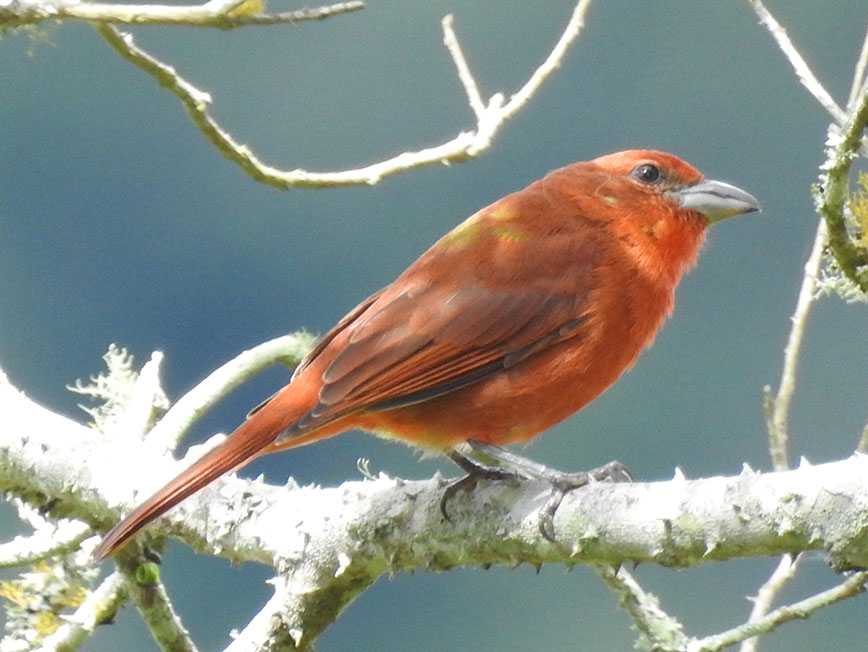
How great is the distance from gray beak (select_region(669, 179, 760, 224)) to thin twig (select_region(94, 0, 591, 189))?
610 millimetres

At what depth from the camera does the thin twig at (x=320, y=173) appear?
2848mm

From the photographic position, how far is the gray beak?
366 centimetres

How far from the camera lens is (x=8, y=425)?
3123 millimetres

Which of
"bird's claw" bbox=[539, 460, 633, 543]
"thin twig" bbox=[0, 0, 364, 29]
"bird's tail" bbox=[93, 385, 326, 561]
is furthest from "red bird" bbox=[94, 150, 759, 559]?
"thin twig" bbox=[0, 0, 364, 29]

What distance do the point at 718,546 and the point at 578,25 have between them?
5.63ft

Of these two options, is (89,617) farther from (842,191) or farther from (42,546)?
(842,191)

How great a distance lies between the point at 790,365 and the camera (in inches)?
125

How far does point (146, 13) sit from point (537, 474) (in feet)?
4.43

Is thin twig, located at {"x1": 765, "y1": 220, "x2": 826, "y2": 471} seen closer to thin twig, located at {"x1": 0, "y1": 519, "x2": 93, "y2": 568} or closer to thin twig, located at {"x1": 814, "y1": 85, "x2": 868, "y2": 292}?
thin twig, located at {"x1": 814, "y1": 85, "x2": 868, "y2": 292}

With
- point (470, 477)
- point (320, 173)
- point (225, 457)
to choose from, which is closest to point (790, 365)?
point (470, 477)

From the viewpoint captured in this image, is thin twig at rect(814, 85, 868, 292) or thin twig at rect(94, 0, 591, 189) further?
thin twig at rect(94, 0, 591, 189)

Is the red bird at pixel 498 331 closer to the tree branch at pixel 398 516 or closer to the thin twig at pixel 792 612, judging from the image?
the tree branch at pixel 398 516

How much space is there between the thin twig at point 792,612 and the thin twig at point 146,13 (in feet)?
5.11

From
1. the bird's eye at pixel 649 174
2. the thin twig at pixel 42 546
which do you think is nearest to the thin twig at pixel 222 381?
the thin twig at pixel 42 546
